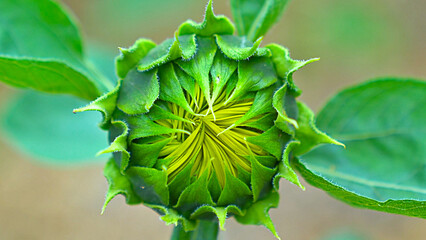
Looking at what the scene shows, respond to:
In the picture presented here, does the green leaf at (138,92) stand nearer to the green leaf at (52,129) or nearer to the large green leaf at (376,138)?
the large green leaf at (376,138)

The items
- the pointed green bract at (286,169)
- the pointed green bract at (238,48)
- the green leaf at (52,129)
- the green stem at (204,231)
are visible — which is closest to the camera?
the pointed green bract at (286,169)

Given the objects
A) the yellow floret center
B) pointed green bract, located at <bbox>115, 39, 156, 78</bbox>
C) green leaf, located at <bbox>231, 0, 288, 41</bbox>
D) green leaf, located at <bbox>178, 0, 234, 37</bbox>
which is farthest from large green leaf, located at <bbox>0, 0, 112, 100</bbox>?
green leaf, located at <bbox>231, 0, 288, 41</bbox>

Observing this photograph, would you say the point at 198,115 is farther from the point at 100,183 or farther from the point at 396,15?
the point at 396,15

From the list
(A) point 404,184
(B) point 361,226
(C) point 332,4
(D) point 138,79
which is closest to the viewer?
(D) point 138,79

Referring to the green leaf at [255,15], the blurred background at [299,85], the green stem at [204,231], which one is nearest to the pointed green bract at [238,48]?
the green leaf at [255,15]

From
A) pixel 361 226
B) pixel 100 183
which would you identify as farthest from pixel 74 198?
pixel 361 226

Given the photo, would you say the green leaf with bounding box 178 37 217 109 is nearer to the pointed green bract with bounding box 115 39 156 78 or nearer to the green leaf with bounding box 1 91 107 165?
the pointed green bract with bounding box 115 39 156 78

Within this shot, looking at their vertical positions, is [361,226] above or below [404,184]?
below
